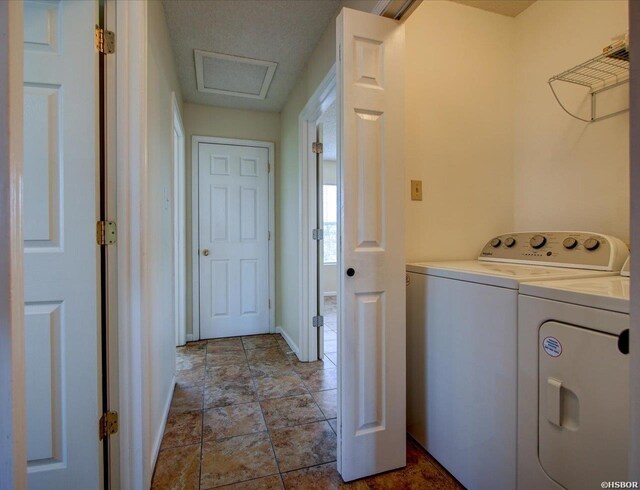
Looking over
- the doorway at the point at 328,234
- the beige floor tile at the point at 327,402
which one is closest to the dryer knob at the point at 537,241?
the doorway at the point at 328,234

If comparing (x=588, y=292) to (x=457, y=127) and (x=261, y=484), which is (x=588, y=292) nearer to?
(x=457, y=127)

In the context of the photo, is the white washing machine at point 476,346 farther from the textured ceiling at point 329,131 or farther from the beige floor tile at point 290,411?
the textured ceiling at point 329,131

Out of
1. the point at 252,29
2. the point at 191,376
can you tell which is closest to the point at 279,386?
the point at 191,376

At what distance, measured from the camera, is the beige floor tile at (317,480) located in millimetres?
1313

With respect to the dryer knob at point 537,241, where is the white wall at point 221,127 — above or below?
above

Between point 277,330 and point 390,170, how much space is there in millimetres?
2560

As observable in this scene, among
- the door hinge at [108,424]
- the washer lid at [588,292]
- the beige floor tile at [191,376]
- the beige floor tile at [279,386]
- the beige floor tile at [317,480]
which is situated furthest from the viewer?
the beige floor tile at [191,376]

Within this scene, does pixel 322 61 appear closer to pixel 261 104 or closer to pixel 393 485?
pixel 261 104

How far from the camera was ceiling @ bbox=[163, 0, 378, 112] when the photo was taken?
186 cm

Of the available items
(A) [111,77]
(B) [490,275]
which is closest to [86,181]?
(A) [111,77]

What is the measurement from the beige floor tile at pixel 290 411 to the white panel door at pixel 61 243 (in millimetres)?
879

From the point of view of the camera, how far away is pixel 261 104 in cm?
320

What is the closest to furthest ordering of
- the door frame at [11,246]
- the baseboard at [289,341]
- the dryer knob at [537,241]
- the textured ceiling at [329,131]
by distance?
the door frame at [11,246] → the dryer knob at [537,241] → the baseboard at [289,341] → the textured ceiling at [329,131]

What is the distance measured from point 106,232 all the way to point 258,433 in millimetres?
1294
